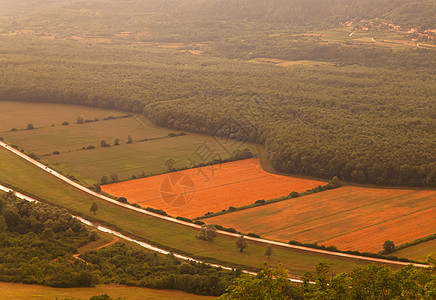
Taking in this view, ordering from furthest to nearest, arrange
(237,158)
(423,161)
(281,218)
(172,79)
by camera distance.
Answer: (172,79) → (237,158) → (423,161) → (281,218)

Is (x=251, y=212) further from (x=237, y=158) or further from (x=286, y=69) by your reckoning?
(x=286, y=69)

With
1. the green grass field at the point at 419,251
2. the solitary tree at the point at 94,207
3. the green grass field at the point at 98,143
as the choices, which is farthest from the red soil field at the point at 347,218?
the green grass field at the point at 98,143

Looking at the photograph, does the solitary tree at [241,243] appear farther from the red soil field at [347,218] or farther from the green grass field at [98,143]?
the green grass field at [98,143]

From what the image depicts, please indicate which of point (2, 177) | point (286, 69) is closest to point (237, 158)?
point (2, 177)

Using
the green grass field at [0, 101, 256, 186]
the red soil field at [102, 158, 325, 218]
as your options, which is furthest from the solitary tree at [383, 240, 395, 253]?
the green grass field at [0, 101, 256, 186]

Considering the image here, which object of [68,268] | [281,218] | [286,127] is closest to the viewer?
[68,268]

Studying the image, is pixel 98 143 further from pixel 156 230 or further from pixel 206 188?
pixel 156 230

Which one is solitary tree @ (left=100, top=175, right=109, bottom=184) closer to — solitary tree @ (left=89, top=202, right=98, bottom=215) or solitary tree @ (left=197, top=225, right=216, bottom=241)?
solitary tree @ (left=89, top=202, right=98, bottom=215)
